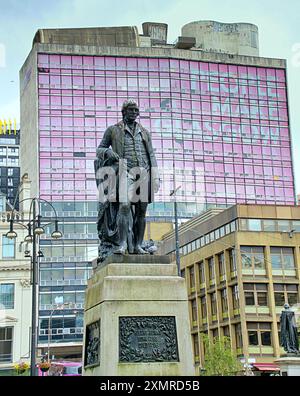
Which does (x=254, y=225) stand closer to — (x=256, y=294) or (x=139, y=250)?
(x=256, y=294)

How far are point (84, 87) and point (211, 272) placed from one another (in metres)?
41.1

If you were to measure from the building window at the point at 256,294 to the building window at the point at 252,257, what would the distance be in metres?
A: 1.42

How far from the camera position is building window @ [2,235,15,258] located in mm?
62344

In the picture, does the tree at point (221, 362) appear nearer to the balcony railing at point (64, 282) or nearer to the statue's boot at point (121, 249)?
the balcony railing at point (64, 282)

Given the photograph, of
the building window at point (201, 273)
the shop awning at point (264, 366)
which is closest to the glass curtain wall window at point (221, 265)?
the building window at point (201, 273)

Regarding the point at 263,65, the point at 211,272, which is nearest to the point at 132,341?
the point at 211,272

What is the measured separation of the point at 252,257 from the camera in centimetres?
6669

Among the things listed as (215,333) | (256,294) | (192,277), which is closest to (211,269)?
(192,277)

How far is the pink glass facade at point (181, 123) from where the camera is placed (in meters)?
102

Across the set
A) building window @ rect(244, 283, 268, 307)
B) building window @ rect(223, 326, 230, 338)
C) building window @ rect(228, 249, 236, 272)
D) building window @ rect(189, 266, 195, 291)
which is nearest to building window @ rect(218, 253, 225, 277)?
building window @ rect(228, 249, 236, 272)

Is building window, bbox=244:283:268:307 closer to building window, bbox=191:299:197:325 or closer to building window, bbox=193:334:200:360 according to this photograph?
building window, bbox=191:299:197:325

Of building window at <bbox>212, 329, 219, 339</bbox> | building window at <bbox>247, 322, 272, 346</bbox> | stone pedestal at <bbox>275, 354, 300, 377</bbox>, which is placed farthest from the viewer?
building window at <bbox>212, 329, 219, 339</bbox>

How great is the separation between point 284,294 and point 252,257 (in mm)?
3924

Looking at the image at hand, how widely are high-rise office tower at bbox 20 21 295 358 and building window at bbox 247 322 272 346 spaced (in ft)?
98.5
